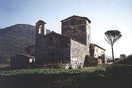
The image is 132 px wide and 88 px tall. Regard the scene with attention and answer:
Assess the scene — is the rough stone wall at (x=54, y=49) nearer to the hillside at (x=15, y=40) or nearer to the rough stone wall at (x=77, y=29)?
the rough stone wall at (x=77, y=29)

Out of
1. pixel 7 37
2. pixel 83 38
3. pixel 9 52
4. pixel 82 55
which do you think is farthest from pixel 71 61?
pixel 7 37

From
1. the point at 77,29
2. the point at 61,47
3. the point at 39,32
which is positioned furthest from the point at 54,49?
the point at 77,29

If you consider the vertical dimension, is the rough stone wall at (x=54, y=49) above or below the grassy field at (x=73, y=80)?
above

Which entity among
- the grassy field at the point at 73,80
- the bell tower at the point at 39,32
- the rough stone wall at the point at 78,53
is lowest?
the grassy field at the point at 73,80

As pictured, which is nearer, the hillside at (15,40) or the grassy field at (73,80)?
the grassy field at (73,80)

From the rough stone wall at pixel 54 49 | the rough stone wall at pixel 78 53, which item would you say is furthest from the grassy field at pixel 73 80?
the rough stone wall at pixel 78 53

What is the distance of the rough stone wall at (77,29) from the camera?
36562mm

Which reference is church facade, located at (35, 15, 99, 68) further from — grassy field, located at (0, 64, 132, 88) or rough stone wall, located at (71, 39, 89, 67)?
grassy field, located at (0, 64, 132, 88)

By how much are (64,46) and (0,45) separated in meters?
56.8

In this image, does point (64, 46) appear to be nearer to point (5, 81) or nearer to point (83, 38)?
point (83, 38)

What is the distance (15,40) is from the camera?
79.9 meters

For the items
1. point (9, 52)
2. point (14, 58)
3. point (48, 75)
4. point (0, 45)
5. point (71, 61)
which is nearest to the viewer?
point (48, 75)

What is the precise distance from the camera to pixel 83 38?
36.4 meters

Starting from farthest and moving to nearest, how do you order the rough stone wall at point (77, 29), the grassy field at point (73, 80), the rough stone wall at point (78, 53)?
the rough stone wall at point (77, 29), the rough stone wall at point (78, 53), the grassy field at point (73, 80)
